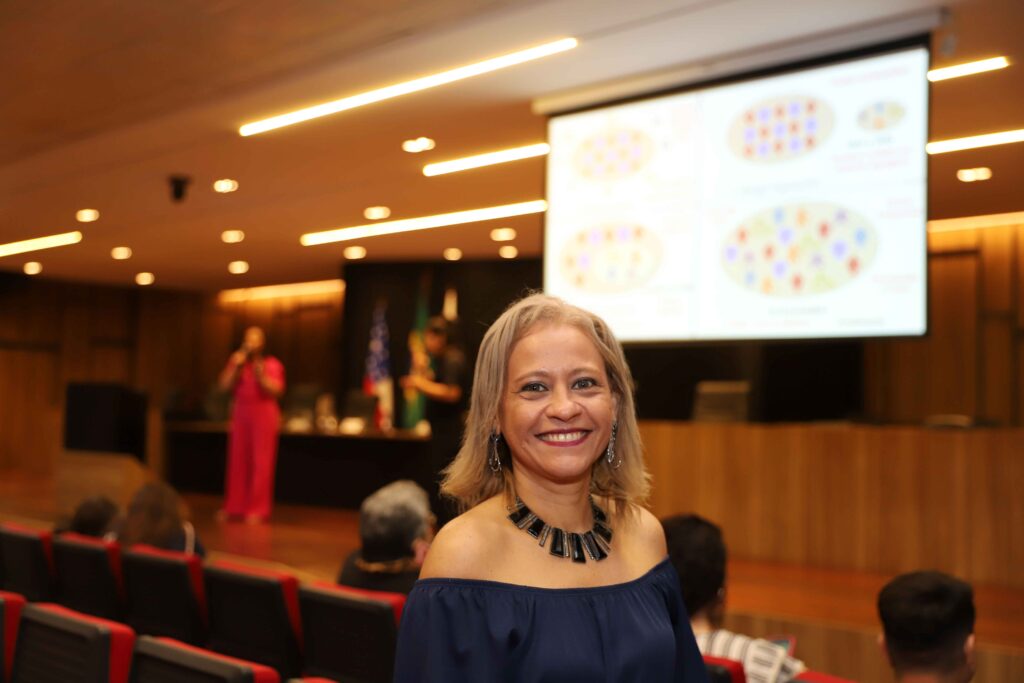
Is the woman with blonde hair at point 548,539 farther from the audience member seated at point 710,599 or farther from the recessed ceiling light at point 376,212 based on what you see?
the recessed ceiling light at point 376,212

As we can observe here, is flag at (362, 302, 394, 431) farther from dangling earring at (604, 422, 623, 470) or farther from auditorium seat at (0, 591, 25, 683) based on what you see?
dangling earring at (604, 422, 623, 470)

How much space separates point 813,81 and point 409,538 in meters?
3.06

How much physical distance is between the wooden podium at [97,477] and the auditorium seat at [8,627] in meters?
7.07

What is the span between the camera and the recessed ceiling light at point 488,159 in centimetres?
730

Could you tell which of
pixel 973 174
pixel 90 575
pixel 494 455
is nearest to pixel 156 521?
pixel 90 575

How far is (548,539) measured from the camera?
65.6 inches

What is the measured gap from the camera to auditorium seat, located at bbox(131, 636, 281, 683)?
5.85 feet

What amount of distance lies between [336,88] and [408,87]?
1.41ft

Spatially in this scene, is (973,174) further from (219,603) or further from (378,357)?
(378,357)

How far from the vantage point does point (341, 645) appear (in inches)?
112

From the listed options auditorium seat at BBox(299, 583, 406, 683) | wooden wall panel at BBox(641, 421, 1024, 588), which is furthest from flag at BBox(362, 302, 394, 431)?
auditorium seat at BBox(299, 583, 406, 683)

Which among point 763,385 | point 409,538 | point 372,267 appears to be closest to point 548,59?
point 409,538

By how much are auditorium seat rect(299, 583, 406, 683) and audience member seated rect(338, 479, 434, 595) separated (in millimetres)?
336

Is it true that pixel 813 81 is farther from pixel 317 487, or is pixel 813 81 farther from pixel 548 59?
pixel 317 487
